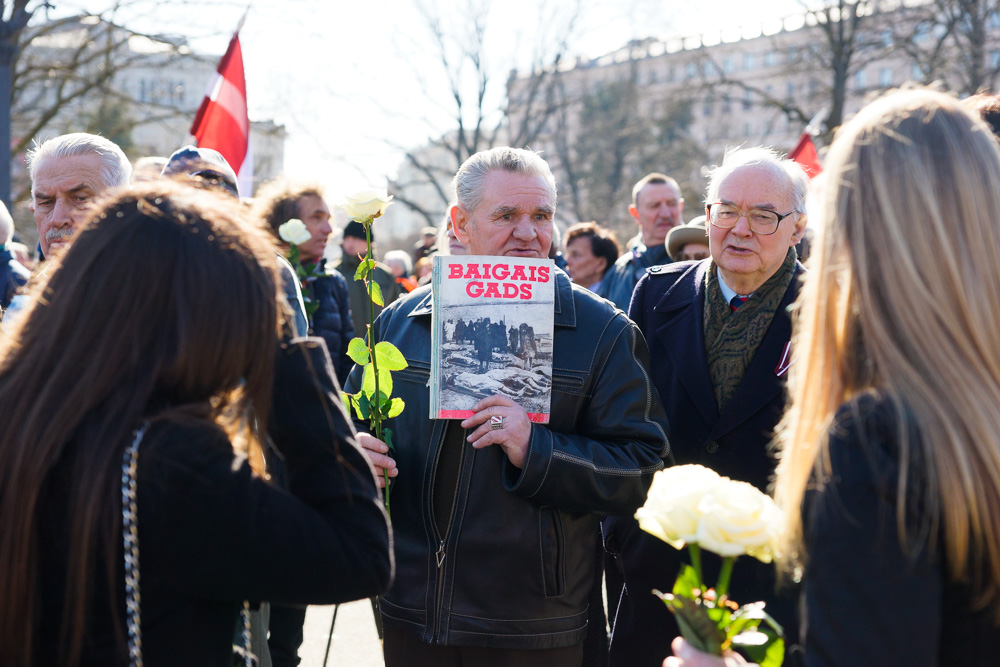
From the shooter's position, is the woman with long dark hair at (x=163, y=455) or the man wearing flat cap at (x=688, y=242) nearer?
the woman with long dark hair at (x=163, y=455)

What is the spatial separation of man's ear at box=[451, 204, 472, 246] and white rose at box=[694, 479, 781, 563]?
1.67 metres

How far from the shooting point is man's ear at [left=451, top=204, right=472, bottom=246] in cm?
304

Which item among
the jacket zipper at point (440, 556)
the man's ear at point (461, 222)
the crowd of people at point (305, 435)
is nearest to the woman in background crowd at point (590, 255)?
the man's ear at point (461, 222)

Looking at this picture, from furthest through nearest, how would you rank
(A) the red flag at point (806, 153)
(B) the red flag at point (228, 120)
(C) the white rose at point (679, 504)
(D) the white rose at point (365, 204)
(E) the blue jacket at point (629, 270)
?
(A) the red flag at point (806, 153) → (B) the red flag at point (228, 120) → (E) the blue jacket at point (629, 270) → (D) the white rose at point (365, 204) → (C) the white rose at point (679, 504)

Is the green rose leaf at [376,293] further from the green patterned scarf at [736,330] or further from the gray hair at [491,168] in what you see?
the green patterned scarf at [736,330]

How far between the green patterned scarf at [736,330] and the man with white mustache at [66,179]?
7.09 feet

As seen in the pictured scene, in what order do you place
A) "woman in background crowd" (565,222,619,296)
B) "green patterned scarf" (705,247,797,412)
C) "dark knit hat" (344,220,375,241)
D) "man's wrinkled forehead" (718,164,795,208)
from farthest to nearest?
"dark knit hat" (344,220,375,241), "woman in background crowd" (565,222,619,296), "man's wrinkled forehead" (718,164,795,208), "green patterned scarf" (705,247,797,412)

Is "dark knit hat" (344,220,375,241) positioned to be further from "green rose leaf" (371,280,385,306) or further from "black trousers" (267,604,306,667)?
"green rose leaf" (371,280,385,306)

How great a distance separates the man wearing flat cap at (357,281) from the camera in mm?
6586

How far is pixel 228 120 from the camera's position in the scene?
20.3ft

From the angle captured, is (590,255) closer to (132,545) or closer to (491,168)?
(491,168)

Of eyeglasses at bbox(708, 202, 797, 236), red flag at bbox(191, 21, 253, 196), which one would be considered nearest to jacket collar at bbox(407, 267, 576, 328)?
eyeglasses at bbox(708, 202, 797, 236)

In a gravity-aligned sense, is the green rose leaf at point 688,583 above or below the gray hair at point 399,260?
below

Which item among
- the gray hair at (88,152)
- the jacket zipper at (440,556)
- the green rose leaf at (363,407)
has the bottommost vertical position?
the jacket zipper at (440,556)
